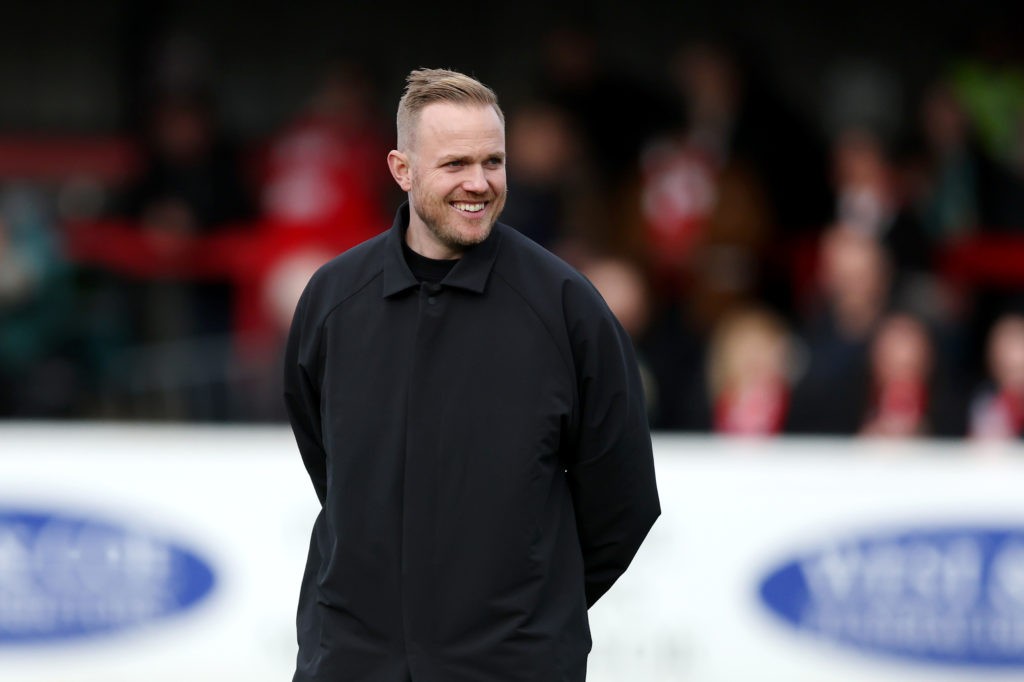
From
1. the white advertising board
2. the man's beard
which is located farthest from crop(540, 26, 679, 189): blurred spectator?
the man's beard

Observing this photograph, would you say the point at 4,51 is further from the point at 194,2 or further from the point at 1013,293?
the point at 1013,293

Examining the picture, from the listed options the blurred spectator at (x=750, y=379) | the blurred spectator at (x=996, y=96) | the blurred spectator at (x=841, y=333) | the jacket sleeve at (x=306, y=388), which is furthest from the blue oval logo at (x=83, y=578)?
the blurred spectator at (x=996, y=96)

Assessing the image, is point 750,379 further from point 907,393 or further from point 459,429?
point 459,429

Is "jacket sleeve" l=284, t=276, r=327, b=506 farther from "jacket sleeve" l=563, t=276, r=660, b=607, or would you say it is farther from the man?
"jacket sleeve" l=563, t=276, r=660, b=607

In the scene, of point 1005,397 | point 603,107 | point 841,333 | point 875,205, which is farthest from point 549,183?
point 1005,397

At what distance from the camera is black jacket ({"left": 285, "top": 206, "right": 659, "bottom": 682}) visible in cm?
299

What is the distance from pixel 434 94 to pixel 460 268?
12.0 inches

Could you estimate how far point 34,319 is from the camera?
8.44 metres

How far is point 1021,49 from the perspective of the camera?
29.6 feet

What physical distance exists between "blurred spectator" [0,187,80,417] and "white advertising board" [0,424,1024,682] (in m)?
1.85

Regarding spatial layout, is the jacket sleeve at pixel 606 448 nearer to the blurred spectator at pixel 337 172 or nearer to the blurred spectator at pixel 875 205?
the blurred spectator at pixel 875 205

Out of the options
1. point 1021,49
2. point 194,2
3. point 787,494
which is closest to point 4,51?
point 194,2

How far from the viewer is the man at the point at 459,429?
2.98m

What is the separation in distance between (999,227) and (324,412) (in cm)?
615
